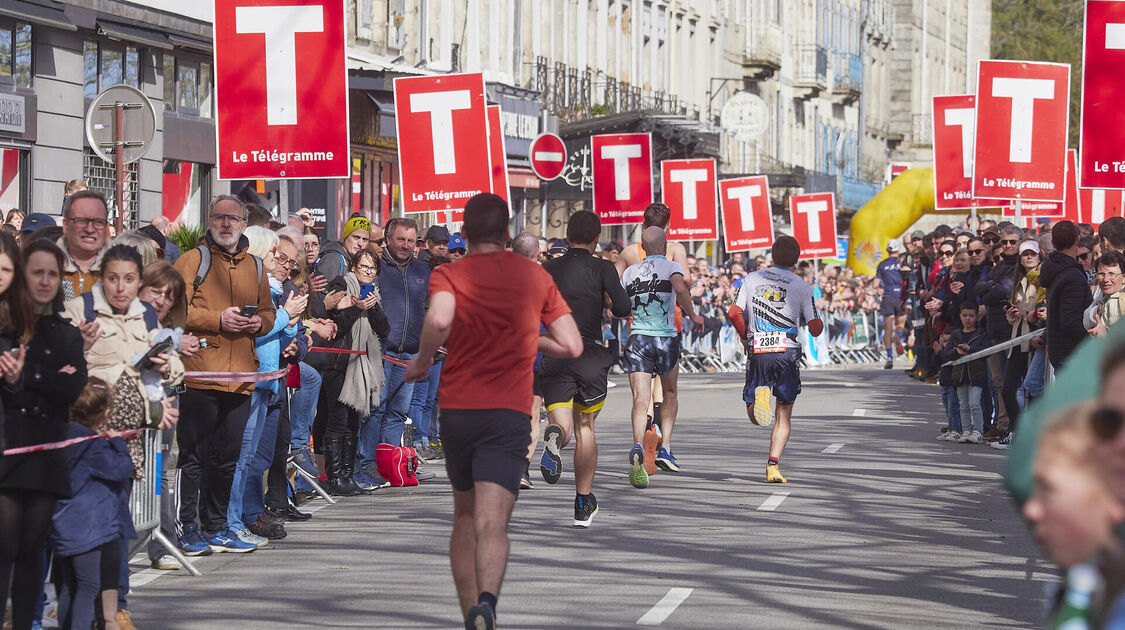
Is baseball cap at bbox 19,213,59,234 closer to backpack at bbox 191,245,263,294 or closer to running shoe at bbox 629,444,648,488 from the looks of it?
backpack at bbox 191,245,263,294

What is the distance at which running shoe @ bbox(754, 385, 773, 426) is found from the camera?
14.2 m

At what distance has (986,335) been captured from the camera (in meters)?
18.6

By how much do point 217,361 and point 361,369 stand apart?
3248 mm

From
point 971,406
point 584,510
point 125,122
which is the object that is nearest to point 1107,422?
point 584,510

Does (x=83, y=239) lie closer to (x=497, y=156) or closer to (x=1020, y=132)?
(x=497, y=156)

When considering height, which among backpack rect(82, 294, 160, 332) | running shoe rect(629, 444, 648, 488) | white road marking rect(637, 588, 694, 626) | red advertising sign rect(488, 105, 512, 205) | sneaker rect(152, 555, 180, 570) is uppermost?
red advertising sign rect(488, 105, 512, 205)

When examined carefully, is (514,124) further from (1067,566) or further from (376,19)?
(1067,566)

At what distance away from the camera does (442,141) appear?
19.2 meters

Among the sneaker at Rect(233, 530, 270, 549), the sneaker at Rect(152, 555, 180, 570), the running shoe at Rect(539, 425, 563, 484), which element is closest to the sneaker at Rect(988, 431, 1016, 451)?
the running shoe at Rect(539, 425, 563, 484)

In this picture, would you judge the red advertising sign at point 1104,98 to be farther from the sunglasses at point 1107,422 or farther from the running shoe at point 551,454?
the sunglasses at point 1107,422

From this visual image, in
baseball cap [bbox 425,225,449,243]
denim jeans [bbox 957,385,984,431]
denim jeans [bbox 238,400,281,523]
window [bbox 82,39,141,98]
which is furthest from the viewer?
window [bbox 82,39,141,98]

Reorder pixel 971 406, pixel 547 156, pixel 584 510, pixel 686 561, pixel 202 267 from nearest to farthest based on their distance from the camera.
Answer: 1. pixel 686 561
2. pixel 202 267
3. pixel 584 510
4. pixel 971 406
5. pixel 547 156

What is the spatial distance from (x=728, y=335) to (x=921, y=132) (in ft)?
190

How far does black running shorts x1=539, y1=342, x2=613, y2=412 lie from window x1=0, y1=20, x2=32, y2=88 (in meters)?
10.6
